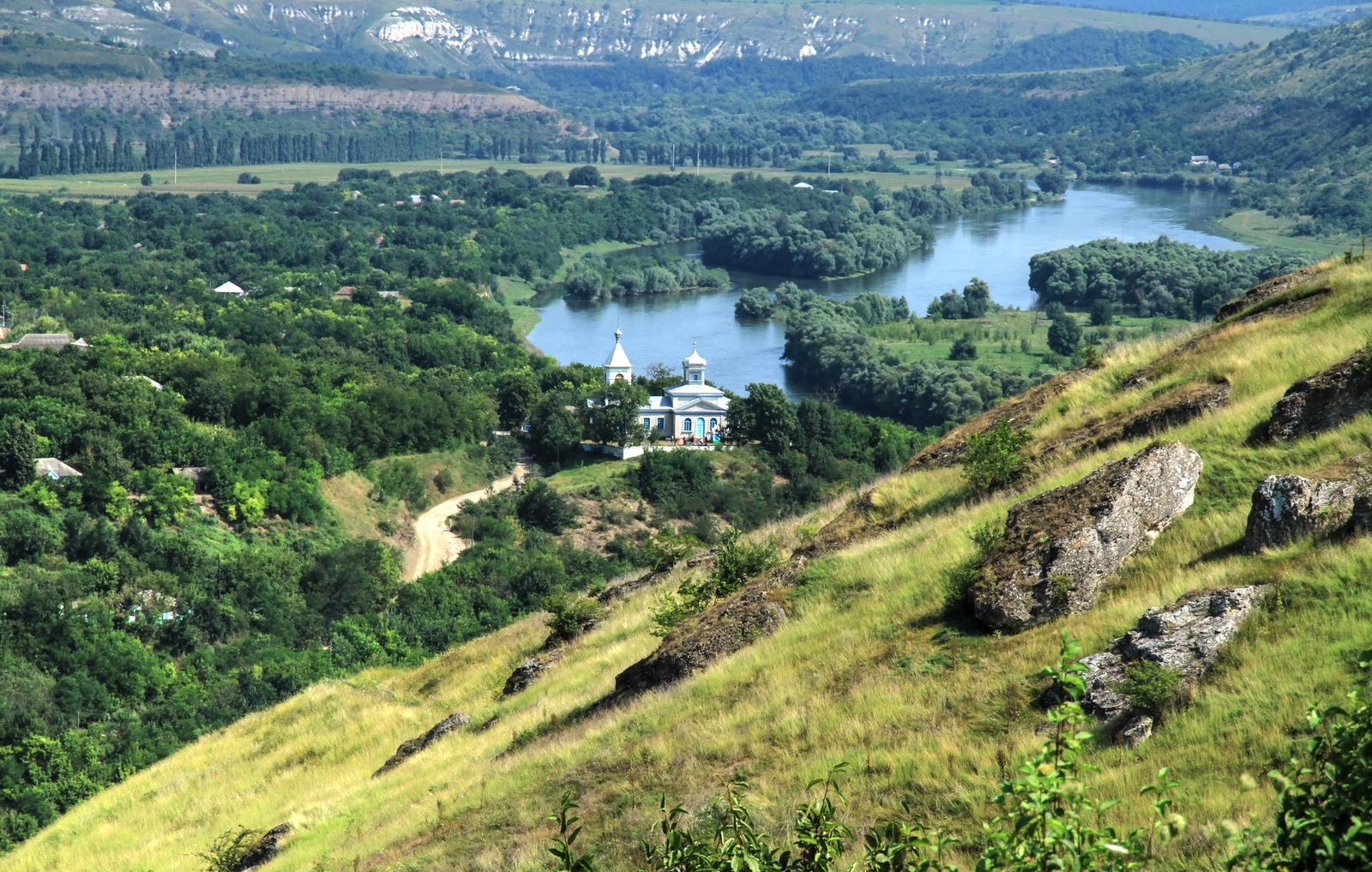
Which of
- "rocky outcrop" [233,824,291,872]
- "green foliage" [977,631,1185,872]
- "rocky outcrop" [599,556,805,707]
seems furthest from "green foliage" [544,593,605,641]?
"green foliage" [977,631,1185,872]

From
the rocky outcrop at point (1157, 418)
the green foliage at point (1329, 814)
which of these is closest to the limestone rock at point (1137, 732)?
the green foliage at point (1329, 814)

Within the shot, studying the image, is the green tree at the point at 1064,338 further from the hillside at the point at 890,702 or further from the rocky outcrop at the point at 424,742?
the rocky outcrop at the point at 424,742

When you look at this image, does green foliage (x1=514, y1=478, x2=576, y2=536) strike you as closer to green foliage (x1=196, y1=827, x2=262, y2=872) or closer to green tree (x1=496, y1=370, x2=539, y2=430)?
green tree (x1=496, y1=370, x2=539, y2=430)

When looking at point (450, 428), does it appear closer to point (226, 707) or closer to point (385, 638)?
point (385, 638)

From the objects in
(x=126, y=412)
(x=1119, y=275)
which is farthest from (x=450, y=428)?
(x=1119, y=275)

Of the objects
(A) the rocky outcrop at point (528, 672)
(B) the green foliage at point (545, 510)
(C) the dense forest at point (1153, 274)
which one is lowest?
(B) the green foliage at point (545, 510)

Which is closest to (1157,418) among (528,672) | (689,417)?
(528,672)

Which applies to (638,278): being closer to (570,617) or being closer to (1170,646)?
(570,617)
